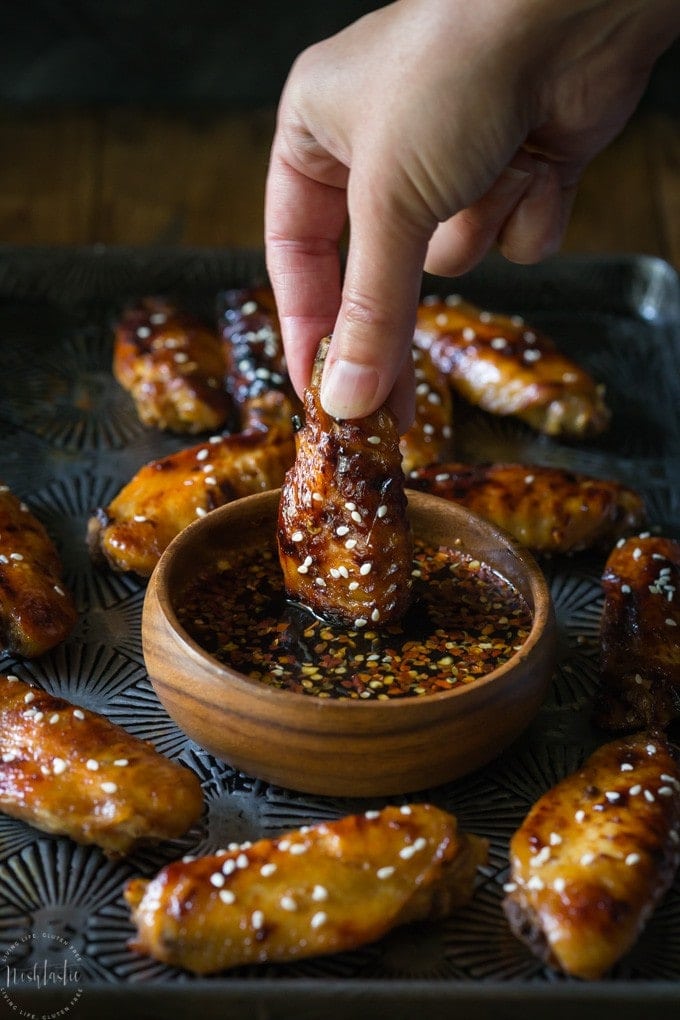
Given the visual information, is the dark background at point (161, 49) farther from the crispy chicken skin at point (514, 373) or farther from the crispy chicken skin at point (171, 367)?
the crispy chicken skin at point (514, 373)

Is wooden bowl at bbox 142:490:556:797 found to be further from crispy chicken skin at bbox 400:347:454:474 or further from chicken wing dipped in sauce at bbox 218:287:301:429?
chicken wing dipped in sauce at bbox 218:287:301:429

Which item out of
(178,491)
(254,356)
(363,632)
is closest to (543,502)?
(363,632)

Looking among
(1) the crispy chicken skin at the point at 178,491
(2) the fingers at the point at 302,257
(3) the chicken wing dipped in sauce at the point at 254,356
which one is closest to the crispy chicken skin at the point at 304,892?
(1) the crispy chicken skin at the point at 178,491

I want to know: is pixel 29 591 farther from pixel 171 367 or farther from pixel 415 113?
pixel 415 113

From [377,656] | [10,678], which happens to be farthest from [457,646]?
[10,678]

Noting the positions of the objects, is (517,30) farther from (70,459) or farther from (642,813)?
(70,459)
